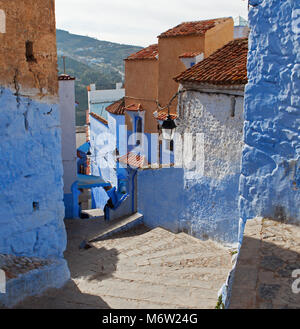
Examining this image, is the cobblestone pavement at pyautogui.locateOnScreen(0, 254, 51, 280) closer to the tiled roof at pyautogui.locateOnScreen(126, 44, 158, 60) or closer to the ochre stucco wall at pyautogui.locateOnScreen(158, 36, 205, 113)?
the ochre stucco wall at pyautogui.locateOnScreen(158, 36, 205, 113)

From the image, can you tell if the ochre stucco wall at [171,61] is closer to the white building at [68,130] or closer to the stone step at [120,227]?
the white building at [68,130]

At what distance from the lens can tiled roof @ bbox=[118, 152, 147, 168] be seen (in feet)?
50.8

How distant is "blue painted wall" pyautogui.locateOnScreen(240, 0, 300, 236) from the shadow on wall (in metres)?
0.54

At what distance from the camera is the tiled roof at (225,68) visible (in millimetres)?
8758

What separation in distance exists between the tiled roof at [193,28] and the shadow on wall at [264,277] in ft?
33.8

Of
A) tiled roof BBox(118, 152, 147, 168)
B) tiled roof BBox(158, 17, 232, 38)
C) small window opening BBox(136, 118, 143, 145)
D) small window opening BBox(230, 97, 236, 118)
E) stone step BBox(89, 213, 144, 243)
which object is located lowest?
stone step BBox(89, 213, 144, 243)

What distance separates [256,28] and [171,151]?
917 centimetres

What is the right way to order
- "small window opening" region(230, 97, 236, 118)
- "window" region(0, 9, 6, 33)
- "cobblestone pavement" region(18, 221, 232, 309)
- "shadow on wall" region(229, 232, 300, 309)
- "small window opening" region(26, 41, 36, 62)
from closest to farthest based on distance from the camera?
"shadow on wall" region(229, 232, 300, 309) < "window" region(0, 9, 6, 33) < "small window opening" region(26, 41, 36, 62) < "cobblestone pavement" region(18, 221, 232, 309) < "small window opening" region(230, 97, 236, 118)

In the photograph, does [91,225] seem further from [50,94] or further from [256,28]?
[256,28]

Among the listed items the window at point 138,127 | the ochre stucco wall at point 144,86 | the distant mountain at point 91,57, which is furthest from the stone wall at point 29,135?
the distant mountain at point 91,57

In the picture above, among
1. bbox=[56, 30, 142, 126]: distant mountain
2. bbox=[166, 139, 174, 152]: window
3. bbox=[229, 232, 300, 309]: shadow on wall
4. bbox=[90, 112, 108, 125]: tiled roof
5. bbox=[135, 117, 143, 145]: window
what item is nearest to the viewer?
bbox=[229, 232, 300, 309]: shadow on wall

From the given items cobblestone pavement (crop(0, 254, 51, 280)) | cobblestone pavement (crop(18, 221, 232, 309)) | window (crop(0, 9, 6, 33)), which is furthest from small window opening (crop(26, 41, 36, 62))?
cobblestone pavement (crop(18, 221, 232, 309))

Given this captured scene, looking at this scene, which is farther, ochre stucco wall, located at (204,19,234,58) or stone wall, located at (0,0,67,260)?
ochre stucco wall, located at (204,19,234,58)
